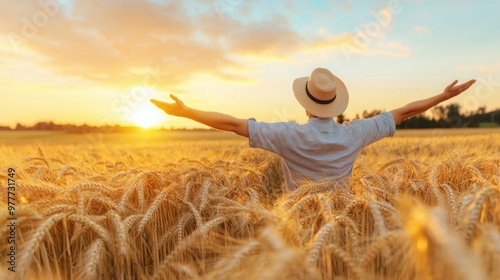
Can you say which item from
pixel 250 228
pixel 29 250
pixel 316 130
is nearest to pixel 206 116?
pixel 316 130

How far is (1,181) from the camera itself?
2018 millimetres

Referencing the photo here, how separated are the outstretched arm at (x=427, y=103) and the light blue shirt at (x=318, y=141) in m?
0.13

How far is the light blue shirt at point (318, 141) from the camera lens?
278 cm

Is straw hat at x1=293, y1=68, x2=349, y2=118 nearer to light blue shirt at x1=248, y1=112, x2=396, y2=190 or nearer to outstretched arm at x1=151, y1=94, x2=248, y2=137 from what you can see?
light blue shirt at x1=248, y1=112, x2=396, y2=190

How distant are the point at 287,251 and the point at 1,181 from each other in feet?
5.91

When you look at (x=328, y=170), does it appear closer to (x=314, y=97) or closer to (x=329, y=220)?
(x=314, y=97)

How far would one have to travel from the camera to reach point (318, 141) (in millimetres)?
2803

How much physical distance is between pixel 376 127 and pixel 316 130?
1.62 ft

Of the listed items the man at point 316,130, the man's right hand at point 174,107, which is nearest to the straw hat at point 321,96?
the man at point 316,130

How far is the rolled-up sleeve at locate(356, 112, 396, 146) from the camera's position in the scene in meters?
2.91

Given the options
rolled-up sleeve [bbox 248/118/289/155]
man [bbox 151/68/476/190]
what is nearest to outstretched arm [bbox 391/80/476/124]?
man [bbox 151/68/476/190]

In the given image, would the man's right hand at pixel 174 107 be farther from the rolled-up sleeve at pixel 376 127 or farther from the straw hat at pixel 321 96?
the rolled-up sleeve at pixel 376 127

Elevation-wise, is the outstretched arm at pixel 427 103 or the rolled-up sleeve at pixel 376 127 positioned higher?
the outstretched arm at pixel 427 103

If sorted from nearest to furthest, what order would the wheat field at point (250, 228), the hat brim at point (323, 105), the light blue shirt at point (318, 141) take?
the wheat field at point (250, 228), the light blue shirt at point (318, 141), the hat brim at point (323, 105)
